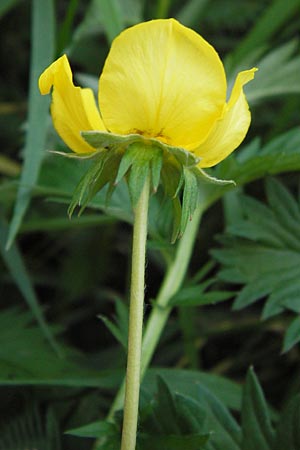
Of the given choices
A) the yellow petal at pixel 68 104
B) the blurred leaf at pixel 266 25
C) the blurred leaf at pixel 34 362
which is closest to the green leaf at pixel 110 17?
the blurred leaf at pixel 266 25

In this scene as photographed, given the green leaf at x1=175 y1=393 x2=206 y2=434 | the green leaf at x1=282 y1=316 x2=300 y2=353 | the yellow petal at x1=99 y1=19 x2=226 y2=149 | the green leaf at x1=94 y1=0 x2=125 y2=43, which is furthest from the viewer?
the green leaf at x1=94 y1=0 x2=125 y2=43

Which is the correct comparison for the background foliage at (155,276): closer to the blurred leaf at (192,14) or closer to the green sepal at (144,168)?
the blurred leaf at (192,14)

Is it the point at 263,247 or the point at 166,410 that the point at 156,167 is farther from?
the point at 263,247

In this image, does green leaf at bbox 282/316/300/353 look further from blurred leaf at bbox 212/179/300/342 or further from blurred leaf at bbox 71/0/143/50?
blurred leaf at bbox 71/0/143/50

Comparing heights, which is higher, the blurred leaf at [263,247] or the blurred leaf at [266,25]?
the blurred leaf at [266,25]

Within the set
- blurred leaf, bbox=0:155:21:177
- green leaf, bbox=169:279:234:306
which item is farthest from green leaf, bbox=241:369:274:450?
blurred leaf, bbox=0:155:21:177

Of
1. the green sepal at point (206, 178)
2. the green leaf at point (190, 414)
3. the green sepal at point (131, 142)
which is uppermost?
the green sepal at point (131, 142)

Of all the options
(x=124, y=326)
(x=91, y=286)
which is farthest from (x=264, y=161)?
(x=91, y=286)

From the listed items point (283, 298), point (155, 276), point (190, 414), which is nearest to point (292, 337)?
point (283, 298)
